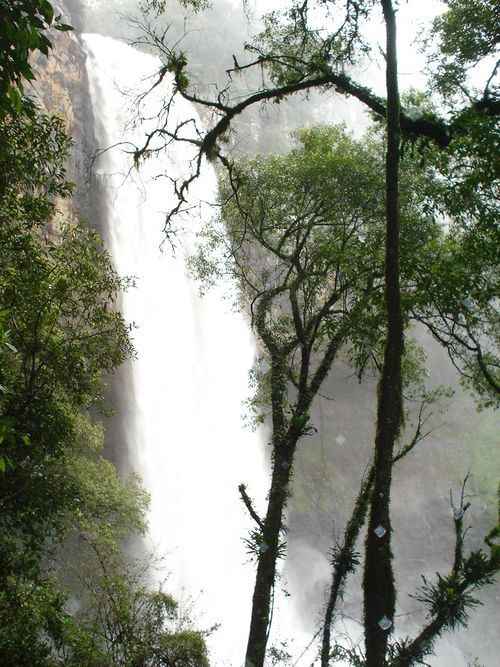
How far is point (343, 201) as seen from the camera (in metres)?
8.08

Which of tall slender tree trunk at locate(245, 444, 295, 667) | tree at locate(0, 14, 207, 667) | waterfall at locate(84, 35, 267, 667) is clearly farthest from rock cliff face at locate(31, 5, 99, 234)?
tall slender tree trunk at locate(245, 444, 295, 667)

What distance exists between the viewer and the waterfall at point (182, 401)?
18219mm

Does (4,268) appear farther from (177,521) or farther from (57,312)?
(177,521)

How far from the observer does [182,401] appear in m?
20.4

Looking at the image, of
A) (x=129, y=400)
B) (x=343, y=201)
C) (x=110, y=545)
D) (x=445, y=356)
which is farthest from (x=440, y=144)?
(x=445, y=356)

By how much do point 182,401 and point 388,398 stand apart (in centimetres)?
1660

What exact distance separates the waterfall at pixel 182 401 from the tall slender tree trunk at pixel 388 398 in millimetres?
13834

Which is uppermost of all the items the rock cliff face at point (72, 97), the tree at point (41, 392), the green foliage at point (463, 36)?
the rock cliff face at point (72, 97)

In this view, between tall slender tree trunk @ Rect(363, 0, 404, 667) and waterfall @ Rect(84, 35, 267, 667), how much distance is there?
1383cm

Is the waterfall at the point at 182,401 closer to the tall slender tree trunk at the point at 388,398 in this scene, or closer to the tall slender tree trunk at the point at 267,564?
the tall slender tree trunk at the point at 267,564

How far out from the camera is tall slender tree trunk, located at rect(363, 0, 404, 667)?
415cm

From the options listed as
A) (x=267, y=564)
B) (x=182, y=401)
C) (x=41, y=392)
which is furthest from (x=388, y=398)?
(x=182, y=401)

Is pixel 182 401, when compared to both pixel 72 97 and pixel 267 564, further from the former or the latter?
pixel 267 564

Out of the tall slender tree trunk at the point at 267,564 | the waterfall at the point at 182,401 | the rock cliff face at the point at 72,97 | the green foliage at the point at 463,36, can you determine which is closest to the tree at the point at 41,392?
the tall slender tree trunk at the point at 267,564
